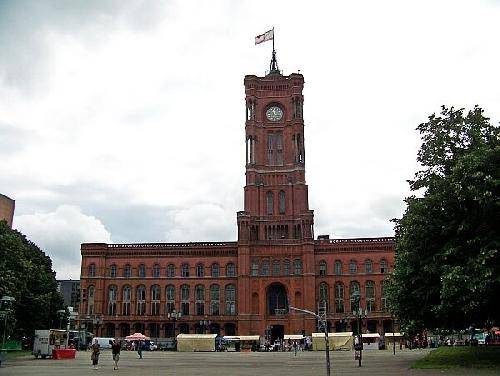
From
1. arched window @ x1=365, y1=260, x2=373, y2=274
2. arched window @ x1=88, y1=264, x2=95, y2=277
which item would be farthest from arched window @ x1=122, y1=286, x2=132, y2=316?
arched window @ x1=365, y1=260, x2=373, y2=274

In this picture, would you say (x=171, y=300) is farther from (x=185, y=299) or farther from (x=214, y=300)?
(x=214, y=300)

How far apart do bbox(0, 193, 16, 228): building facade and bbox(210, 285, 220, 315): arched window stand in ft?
110

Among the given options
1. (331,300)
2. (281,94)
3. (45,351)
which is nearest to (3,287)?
→ (45,351)

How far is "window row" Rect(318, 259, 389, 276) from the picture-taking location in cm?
9512

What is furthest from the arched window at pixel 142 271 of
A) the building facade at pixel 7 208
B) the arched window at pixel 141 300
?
the building facade at pixel 7 208

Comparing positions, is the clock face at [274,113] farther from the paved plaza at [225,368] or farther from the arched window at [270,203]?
the paved plaza at [225,368]

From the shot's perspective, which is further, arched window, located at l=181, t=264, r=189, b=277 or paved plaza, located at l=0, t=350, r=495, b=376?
arched window, located at l=181, t=264, r=189, b=277

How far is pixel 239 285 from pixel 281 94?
3571 cm

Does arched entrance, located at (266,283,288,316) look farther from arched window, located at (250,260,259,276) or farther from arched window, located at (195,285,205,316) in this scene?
arched window, located at (195,285,205,316)

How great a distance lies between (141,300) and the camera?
98.2 metres

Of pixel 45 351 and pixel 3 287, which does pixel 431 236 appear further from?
pixel 45 351

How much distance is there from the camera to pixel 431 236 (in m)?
34.3

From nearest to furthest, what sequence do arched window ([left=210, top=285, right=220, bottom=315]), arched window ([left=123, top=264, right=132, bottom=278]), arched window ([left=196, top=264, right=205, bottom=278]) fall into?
arched window ([left=210, top=285, right=220, bottom=315])
arched window ([left=196, top=264, right=205, bottom=278])
arched window ([left=123, top=264, right=132, bottom=278])

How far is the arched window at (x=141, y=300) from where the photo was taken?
3844 inches
